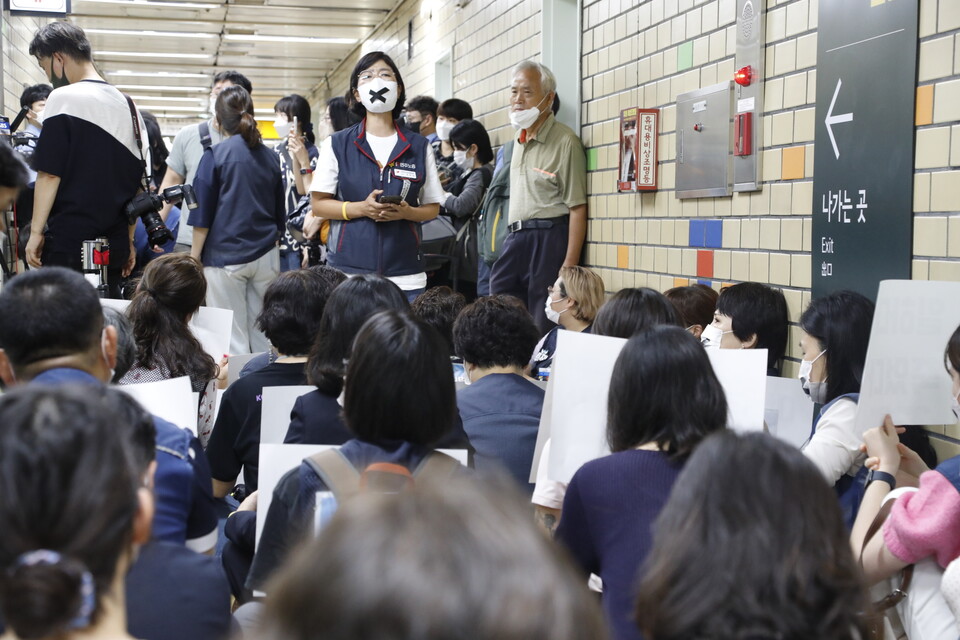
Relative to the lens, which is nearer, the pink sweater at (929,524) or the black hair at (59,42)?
the pink sweater at (929,524)

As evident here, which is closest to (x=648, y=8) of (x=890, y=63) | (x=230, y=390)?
(x=890, y=63)

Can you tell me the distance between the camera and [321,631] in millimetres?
638

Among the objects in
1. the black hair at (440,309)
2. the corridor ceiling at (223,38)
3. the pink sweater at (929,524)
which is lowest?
the pink sweater at (929,524)

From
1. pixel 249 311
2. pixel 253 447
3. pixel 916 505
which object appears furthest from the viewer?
pixel 249 311

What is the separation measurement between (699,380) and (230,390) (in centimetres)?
138

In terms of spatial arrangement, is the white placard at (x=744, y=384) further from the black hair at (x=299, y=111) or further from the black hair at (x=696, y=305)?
the black hair at (x=299, y=111)

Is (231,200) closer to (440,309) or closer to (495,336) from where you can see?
(440,309)

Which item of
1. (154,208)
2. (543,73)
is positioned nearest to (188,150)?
(154,208)

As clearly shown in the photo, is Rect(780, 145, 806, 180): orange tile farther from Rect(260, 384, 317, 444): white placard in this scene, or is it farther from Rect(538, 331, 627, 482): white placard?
Rect(260, 384, 317, 444): white placard

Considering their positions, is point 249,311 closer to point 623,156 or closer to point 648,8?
point 623,156

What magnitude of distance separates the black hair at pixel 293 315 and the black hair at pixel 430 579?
87.7 inches

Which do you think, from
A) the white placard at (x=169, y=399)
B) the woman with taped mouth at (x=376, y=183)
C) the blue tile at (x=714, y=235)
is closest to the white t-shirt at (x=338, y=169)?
the woman with taped mouth at (x=376, y=183)

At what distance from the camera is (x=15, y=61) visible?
27.7 ft

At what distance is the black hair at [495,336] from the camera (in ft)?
9.55
